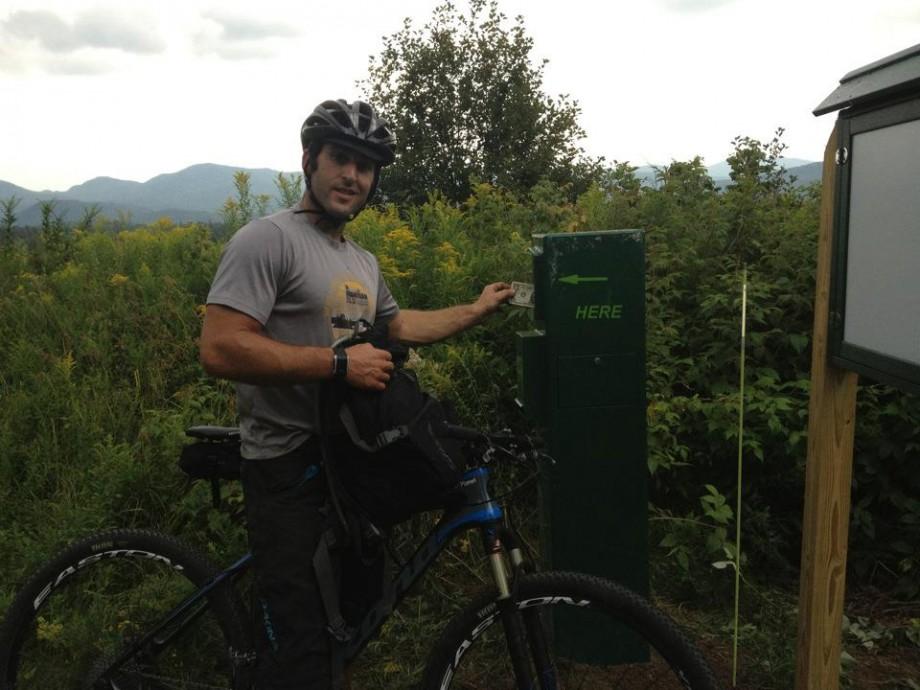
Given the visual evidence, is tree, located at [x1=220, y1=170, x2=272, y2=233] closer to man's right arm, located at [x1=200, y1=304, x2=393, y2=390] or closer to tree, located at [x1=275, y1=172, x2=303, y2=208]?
tree, located at [x1=275, y1=172, x2=303, y2=208]

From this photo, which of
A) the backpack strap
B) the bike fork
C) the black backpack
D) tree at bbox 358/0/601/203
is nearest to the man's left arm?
the black backpack

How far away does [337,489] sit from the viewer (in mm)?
2479

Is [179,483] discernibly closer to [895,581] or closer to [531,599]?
[531,599]

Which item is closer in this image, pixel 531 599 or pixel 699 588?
pixel 531 599

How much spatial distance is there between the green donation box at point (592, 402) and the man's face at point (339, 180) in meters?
0.69

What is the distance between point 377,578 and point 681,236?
346 centimetres

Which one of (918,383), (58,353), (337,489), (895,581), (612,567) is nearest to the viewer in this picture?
(918,383)

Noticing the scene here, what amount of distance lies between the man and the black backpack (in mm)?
70

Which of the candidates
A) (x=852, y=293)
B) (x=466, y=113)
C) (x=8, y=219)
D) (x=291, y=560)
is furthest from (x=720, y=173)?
(x=466, y=113)

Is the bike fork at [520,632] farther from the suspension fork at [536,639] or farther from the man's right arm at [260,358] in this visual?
the man's right arm at [260,358]

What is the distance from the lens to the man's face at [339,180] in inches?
101

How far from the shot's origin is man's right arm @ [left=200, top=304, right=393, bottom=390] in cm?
228

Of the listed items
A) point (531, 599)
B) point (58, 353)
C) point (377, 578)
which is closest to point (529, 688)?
point (531, 599)

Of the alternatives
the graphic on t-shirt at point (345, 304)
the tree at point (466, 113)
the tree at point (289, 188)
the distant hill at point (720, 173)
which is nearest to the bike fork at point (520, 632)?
the graphic on t-shirt at point (345, 304)
